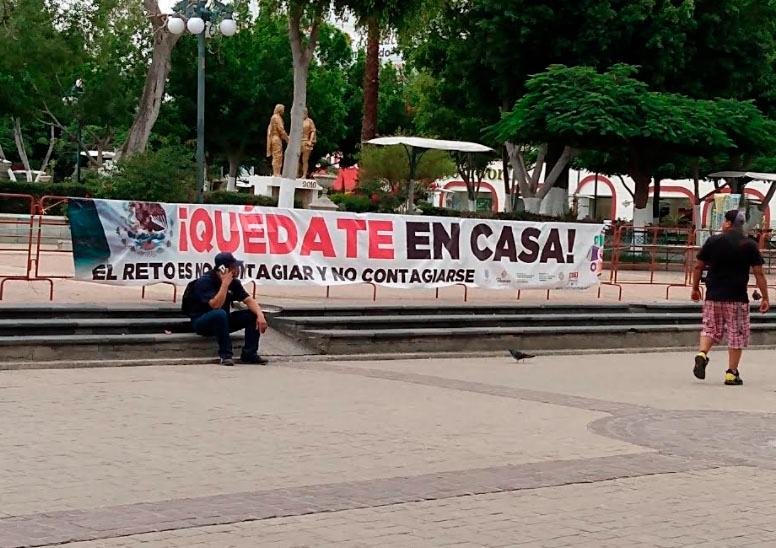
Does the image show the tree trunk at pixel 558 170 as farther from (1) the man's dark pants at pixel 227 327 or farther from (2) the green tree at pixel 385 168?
(1) the man's dark pants at pixel 227 327

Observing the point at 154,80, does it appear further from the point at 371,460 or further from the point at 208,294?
the point at 371,460

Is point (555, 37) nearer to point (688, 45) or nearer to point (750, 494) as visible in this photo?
point (688, 45)

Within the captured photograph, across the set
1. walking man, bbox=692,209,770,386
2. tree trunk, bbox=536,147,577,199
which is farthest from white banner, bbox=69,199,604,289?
tree trunk, bbox=536,147,577,199

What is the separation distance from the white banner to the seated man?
1.58m

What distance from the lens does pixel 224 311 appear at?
13.5 meters

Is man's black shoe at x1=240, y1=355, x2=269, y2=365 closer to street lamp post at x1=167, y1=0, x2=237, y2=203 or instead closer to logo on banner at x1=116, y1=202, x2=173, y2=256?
logo on banner at x1=116, y1=202, x2=173, y2=256

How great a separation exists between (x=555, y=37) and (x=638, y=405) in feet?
82.0

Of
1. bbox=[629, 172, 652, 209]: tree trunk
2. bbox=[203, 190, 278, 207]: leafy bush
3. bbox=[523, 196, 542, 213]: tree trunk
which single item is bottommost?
bbox=[203, 190, 278, 207]: leafy bush

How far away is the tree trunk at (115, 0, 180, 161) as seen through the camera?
37938 millimetres

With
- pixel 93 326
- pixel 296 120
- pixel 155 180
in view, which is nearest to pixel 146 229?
pixel 93 326

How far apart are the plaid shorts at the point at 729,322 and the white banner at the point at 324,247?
468 centimetres

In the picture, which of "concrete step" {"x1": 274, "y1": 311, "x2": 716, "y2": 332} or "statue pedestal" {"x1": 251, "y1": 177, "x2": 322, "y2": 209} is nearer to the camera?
"concrete step" {"x1": 274, "y1": 311, "x2": 716, "y2": 332}

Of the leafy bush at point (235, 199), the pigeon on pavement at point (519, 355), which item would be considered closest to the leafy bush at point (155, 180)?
the leafy bush at point (235, 199)

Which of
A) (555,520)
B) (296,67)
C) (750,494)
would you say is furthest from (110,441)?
(296,67)
